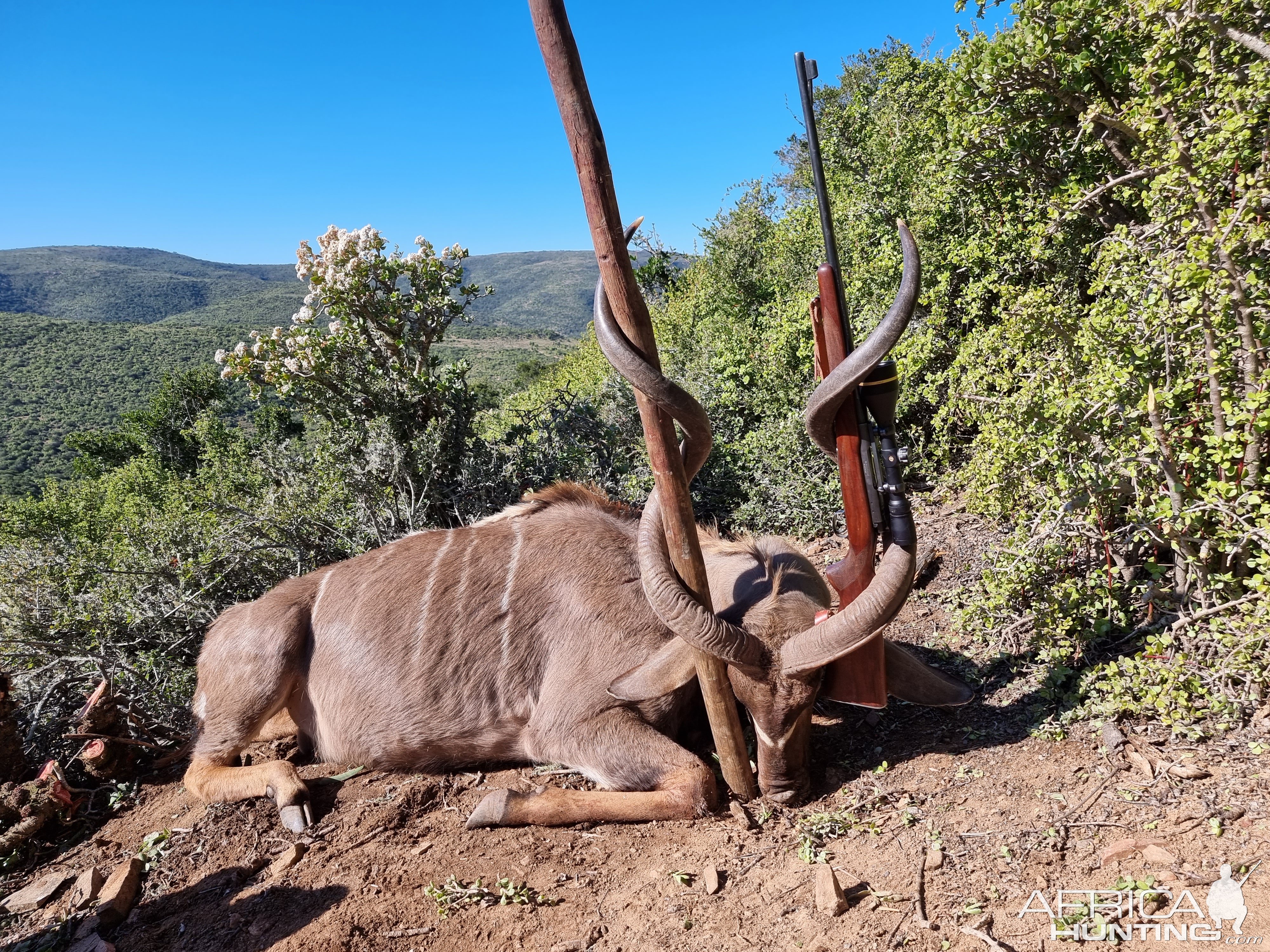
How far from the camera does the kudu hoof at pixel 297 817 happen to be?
3.59m

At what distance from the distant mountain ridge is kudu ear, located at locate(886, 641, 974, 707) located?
1973 inches

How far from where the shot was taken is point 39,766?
4.21 m

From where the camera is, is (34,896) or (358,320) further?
(358,320)

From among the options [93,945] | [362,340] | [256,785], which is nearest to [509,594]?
[256,785]

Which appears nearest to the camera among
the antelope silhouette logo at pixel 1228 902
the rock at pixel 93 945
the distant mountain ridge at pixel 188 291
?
the antelope silhouette logo at pixel 1228 902

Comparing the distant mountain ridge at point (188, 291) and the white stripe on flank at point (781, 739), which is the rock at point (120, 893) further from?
the distant mountain ridge at point (188, 291)

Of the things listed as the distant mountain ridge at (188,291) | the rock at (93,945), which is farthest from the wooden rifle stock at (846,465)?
the distant mountain ridge at (188,291)

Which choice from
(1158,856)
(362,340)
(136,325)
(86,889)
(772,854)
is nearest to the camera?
(1158,856)

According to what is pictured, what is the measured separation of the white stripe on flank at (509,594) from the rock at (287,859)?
1257 millimetres

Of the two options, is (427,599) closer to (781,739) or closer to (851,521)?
(781,739)

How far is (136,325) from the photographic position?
149 feet

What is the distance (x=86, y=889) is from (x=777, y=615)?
338 cm

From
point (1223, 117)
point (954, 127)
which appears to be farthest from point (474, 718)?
point (954, 127)

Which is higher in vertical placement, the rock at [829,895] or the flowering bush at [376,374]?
the flowering bush at [376,374]
